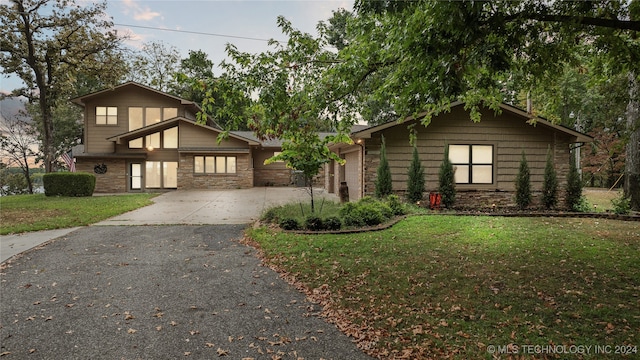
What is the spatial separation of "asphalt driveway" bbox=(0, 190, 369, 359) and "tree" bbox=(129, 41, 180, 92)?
104 feet

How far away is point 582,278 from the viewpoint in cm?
468

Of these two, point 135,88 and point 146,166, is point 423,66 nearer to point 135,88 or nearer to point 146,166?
point 146,166

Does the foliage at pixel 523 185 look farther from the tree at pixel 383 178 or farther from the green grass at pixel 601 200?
the tree at pixel 383 178

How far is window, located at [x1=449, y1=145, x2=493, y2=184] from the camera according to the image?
12.7 m

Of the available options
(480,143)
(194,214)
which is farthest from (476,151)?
(194,214)

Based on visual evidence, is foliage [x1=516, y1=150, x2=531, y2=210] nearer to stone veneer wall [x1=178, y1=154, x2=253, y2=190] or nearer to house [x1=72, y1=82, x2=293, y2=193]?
house [x1=72, y1=82, x2=293, y2=193]

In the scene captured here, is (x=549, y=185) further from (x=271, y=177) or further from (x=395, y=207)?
(x=271, y=177)

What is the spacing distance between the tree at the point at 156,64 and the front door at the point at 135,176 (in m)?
15.4

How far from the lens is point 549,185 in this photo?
38.5 ft

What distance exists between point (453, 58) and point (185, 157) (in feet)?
66.5

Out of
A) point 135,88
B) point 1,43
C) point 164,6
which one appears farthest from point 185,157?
point 164,6

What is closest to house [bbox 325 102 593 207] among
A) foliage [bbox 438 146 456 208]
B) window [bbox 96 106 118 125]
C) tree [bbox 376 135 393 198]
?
tree [bbox 376 135 393 198]

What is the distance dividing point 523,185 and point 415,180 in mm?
3713

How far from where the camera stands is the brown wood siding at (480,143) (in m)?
12.4
